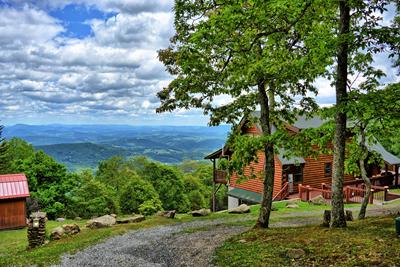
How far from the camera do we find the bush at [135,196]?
52031 mm

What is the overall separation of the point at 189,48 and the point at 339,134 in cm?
642

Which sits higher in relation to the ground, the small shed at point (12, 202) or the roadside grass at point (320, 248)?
the roadside grass at point (320, 248)

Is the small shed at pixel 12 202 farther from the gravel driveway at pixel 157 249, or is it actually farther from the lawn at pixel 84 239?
the gravel driveway at pixel 157 249

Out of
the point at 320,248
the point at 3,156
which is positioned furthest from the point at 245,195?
the point at 3,156

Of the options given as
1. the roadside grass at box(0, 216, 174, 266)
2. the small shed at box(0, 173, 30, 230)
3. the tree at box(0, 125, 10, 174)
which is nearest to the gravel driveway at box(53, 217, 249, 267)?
the roadside grass at box(0, 216, 174, 266)

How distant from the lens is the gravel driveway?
13.2 metres

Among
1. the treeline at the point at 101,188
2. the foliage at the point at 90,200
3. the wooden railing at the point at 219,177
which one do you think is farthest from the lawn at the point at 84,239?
the foliage at the point at 90,200

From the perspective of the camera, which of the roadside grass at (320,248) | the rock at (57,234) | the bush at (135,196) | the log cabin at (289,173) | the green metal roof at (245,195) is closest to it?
the roadside grass at (320,248)

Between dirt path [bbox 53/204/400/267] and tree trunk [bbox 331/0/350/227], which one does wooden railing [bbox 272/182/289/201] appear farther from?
Answer: tree trunk [bbox 331/0/350/227]

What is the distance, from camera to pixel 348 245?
10844 mm

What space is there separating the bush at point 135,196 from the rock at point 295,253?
4177cm

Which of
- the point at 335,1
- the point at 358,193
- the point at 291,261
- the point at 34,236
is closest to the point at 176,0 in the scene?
the point at 335,1

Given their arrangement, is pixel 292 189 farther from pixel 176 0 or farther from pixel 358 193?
pixel 176 0

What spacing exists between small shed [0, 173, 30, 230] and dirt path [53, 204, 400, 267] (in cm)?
2212
